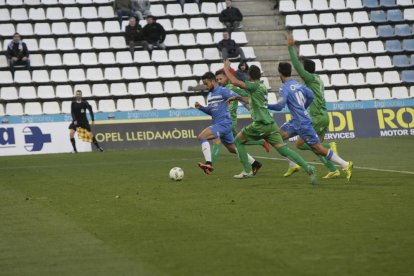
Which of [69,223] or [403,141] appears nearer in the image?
[69,223]

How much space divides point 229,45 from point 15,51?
8056 millimetres

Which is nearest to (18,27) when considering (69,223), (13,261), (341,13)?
(341,13)

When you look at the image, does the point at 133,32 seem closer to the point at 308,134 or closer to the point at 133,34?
the point at 133,34

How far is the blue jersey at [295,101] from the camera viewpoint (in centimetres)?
1698

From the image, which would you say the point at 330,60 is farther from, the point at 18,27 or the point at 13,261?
the point at 13,261

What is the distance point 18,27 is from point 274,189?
69.9 ft

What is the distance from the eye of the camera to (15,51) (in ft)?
110

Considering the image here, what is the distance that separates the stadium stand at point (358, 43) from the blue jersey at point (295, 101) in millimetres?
19111

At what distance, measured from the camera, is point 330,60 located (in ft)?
123

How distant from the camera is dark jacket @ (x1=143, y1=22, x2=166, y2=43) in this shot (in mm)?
35375

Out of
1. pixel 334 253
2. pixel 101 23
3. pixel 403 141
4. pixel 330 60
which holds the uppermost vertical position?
pixel 101 23

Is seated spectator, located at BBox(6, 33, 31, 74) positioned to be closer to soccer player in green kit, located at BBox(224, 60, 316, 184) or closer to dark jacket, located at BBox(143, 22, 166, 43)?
dark jacket, located at BBox(143, 22, 166, 43)

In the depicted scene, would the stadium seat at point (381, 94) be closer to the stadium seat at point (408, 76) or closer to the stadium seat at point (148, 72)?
the stadium seat at point (408, 76)

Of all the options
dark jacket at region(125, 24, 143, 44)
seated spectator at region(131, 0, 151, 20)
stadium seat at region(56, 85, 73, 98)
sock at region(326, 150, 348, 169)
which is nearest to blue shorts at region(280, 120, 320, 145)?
sock at region(326, 150, 348, 169)
